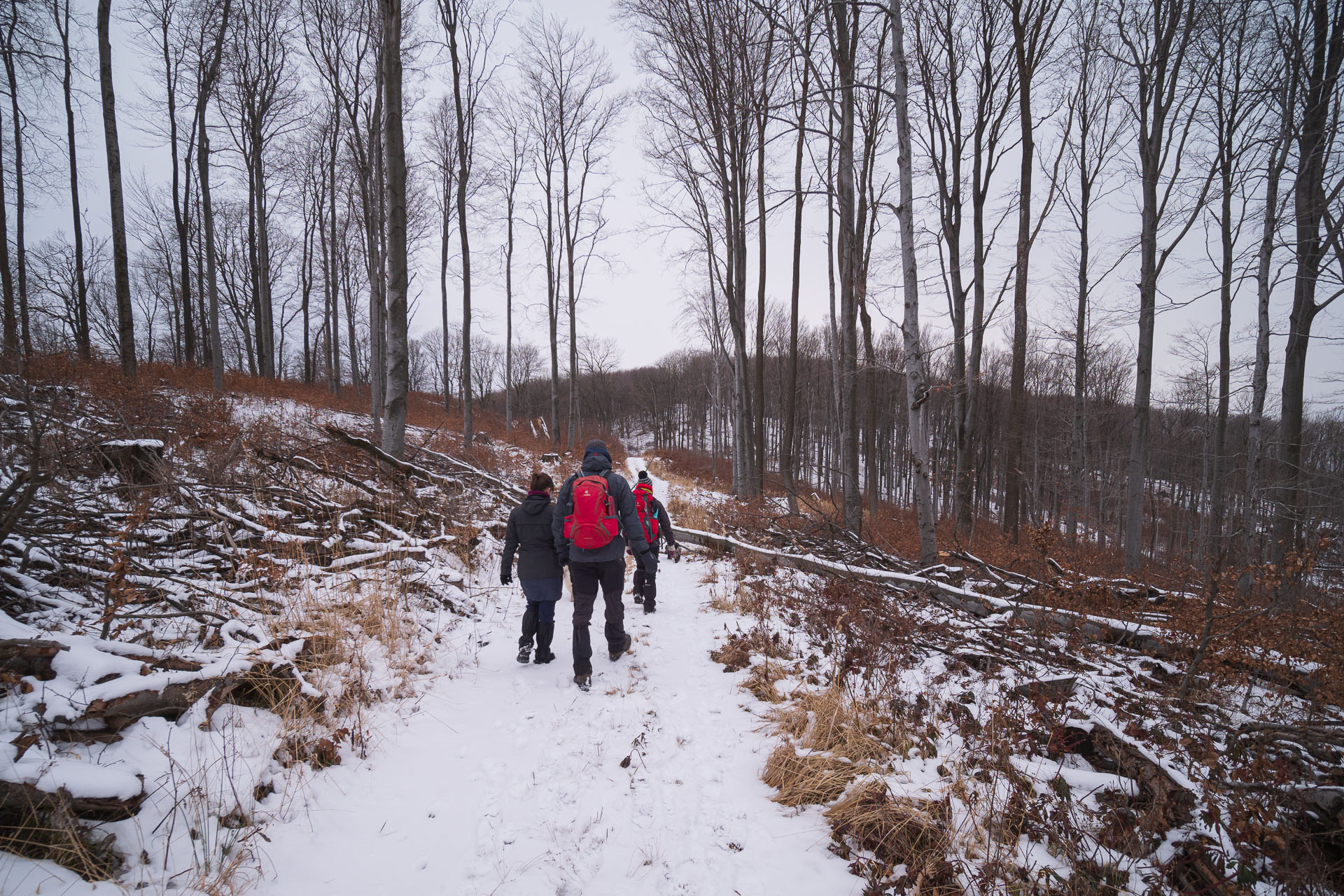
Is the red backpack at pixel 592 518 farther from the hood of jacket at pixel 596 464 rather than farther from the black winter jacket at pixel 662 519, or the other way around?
the black winter jacket at pixel 662 519

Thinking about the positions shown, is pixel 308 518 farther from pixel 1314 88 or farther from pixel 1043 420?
pixel 1043 420

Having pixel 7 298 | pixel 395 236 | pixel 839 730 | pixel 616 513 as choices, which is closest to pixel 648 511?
pixel 616 513

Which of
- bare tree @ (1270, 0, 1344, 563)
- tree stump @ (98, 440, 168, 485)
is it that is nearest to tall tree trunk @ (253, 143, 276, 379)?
tree stump @ (98, 440, 168, 485)

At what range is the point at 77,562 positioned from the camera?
356 cm

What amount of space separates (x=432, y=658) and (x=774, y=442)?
36.8 meters

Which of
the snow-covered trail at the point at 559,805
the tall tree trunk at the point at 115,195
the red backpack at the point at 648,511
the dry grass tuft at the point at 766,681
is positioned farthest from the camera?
the tall tree trunk at the point at 115,195

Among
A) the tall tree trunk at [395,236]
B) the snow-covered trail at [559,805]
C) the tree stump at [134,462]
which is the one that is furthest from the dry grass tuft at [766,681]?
the tall tree trunk at [395,236]

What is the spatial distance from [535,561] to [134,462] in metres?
4.22

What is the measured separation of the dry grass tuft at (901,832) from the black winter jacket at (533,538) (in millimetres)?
2855

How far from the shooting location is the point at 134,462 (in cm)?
480

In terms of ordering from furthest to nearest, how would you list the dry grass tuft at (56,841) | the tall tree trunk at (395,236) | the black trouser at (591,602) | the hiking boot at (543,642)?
1. the tall tree trunk at (395,236)
2. the hiking boot at (543,642)
3. the black trouser at (591,602)
4. the dry grass tuft at (56,841)

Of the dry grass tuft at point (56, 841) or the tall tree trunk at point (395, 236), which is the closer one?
the dry grass tuft at point (56, 841)

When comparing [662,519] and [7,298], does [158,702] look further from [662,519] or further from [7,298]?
[7,298]

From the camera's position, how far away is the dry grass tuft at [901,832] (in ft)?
7.22
